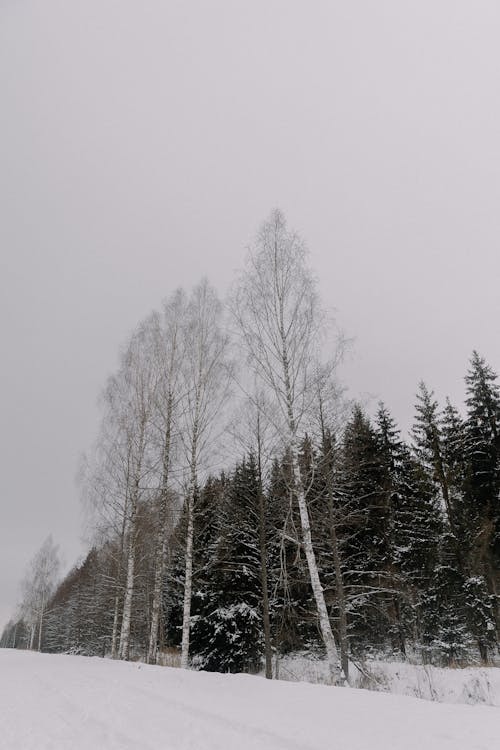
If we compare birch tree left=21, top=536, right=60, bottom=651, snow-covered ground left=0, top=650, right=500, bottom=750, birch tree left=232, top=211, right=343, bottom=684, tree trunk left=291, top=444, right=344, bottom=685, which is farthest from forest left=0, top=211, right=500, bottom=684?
birch tree left=21, top=536, right=60, bottom=651

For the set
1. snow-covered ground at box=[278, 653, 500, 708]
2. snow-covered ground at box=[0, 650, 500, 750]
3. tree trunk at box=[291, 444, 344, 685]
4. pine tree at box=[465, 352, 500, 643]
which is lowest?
snow-covered ground at box=[278, 653, 500, 708]

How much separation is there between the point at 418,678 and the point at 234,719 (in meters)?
8.58

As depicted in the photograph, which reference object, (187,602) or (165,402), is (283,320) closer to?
(165,402)

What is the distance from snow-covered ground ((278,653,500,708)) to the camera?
970 centimetres

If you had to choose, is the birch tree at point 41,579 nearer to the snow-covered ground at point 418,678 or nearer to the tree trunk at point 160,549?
the snow-covered ground at point 418,678

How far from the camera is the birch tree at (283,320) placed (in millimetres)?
12105

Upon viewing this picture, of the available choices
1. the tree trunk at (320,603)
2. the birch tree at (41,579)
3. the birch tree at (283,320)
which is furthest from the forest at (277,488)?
the birch tree at (41,579)

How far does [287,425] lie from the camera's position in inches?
464

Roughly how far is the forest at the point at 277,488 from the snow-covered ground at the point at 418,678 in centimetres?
92

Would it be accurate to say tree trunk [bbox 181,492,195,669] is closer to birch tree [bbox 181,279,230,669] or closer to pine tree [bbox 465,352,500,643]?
birch tree [bbox 181,279,230,669]

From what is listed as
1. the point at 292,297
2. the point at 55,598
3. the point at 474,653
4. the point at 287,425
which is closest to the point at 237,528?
the point at 287,425

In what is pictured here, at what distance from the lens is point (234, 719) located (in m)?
4.89

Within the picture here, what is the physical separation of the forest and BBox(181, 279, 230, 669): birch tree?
2.7 inches

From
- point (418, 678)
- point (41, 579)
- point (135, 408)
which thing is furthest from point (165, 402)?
point (41, 579)
